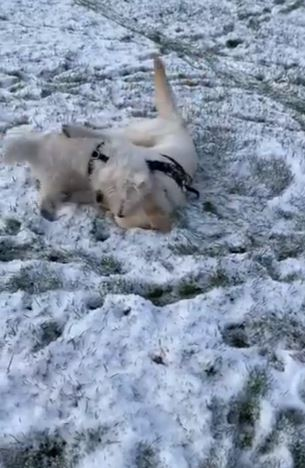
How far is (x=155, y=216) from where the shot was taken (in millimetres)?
5582

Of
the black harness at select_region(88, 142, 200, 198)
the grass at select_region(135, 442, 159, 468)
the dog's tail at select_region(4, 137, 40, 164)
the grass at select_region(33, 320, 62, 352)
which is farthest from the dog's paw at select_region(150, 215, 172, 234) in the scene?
the grass at select_region(135, 442, 159, 468)

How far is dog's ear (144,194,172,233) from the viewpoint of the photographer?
5.54m

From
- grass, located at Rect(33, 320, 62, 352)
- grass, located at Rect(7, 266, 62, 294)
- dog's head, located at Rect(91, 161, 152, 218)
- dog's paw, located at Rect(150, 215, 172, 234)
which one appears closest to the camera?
grass, located at Rect(33, 320, 62, 352)

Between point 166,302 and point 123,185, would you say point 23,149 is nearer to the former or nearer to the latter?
point 123,185

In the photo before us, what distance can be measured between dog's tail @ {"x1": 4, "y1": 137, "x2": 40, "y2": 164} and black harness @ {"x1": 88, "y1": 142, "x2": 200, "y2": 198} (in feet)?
1.49

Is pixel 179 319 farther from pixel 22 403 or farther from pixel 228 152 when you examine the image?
pixel 228 152

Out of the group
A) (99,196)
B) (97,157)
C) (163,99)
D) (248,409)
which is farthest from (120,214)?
(248,409)

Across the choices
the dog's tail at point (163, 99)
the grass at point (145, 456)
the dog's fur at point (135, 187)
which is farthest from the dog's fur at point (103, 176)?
the grass at point (145, 456)

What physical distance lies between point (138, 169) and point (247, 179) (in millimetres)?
1413

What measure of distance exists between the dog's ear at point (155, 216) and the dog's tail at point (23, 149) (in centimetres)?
95

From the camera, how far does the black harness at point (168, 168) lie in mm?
5609

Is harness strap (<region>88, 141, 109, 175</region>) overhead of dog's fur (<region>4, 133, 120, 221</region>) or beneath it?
overhead

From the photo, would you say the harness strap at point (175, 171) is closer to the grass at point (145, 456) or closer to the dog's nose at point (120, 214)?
the dog's nose at point (120, 214)

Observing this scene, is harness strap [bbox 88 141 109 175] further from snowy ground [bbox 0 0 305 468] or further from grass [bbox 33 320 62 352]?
grass [bbox 33 320 62 352]
